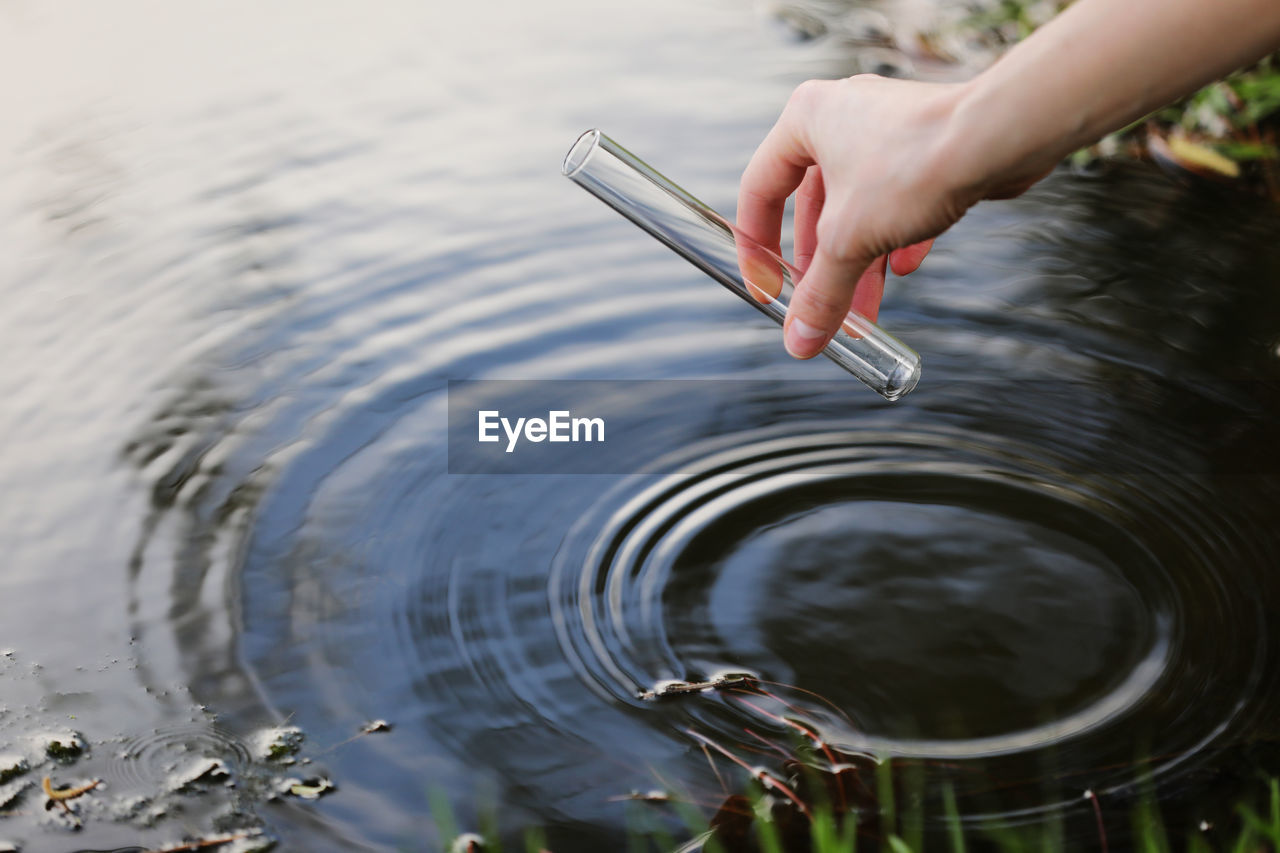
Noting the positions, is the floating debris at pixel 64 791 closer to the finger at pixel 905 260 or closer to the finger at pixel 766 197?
the finger at pixel 766 197

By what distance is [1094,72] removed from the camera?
1.29 metres

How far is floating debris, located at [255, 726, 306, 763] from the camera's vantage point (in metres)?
1.73

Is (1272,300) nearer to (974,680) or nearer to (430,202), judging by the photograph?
(974,680)

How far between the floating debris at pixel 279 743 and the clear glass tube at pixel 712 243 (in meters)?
0.96

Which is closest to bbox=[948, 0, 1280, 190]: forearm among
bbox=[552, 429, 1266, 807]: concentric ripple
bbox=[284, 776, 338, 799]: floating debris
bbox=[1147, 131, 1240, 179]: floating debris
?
bbox=[552, 429, 1266, 807]: concentric ripple

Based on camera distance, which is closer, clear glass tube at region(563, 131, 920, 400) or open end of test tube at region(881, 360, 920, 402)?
clear glass tube at region(563, 131, 920, 400)

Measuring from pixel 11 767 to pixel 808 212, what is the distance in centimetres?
153

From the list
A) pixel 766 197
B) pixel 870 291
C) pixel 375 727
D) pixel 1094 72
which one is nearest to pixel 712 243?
pixel 766 197

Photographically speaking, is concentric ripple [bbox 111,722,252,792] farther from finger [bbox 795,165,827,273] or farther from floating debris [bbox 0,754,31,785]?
finger [bbox 795,165,827,273]

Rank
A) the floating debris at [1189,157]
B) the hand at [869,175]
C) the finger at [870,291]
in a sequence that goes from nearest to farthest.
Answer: the hand at [869,175] → the finger at [870,291] → the floating debris at [1189,157]

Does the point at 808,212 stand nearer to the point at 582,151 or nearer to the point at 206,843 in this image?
the point at 582,151

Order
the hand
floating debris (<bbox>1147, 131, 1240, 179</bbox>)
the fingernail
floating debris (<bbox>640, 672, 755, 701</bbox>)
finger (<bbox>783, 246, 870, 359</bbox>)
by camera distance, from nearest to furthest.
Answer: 1. the hand
2. finger (<bbox>783, 246, 870, 359</bbox>)
3. the fingernail
4. floating debris (<bbox>640, 672, 755, 701</bbox>)
5. floating debris (<bbox>1147, 131, 1240, 179</bbox>)

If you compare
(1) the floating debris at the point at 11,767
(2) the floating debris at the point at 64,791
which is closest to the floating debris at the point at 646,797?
(2) the floating debris at the point at 64,791

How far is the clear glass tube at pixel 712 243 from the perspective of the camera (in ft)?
5.52
